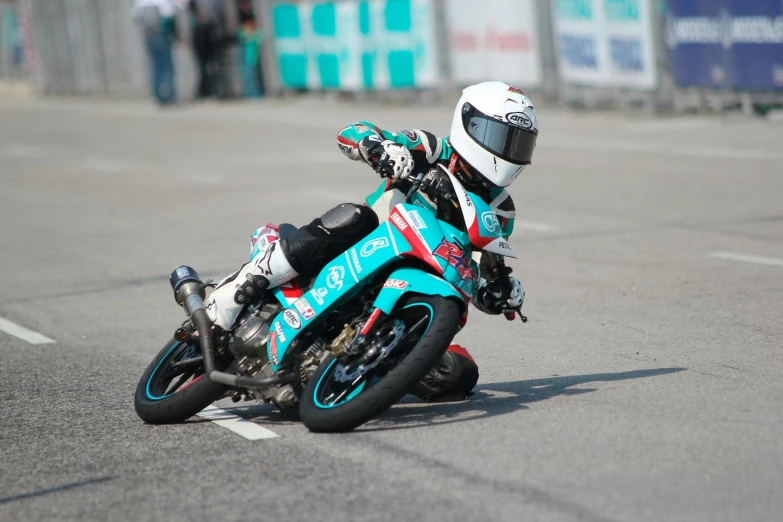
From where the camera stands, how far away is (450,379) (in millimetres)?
5719

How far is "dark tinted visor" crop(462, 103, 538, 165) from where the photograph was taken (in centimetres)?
550

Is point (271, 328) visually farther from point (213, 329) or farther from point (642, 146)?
point (642, 146)

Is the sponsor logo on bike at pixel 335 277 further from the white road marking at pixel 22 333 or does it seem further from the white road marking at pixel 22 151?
the white road marking at pixel 22 151

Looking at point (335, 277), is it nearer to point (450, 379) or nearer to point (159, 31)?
point (450, 379)

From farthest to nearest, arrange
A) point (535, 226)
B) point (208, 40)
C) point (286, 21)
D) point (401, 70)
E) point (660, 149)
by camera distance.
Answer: point (208, 40)
point (286, 21)
point (401, 70)
point (660, 149)
point (535, 226)

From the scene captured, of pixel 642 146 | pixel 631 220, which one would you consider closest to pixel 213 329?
pixel 631 220

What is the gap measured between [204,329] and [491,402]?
1.35 meters

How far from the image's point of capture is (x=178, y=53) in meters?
29.1

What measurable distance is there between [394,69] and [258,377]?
1910 centimetres

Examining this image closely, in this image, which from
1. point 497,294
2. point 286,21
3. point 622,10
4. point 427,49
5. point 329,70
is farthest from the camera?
point 286,21

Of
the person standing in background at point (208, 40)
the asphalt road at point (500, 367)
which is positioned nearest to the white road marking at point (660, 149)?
the asphalt road at point (500, 367)

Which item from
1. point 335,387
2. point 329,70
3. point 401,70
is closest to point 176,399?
point 335,387

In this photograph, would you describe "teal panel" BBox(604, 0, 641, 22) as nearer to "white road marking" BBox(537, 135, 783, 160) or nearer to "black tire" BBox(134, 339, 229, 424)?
A: "white road marking" BBox(537, 135, 783, 160)

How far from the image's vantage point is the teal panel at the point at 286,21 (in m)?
26.3
